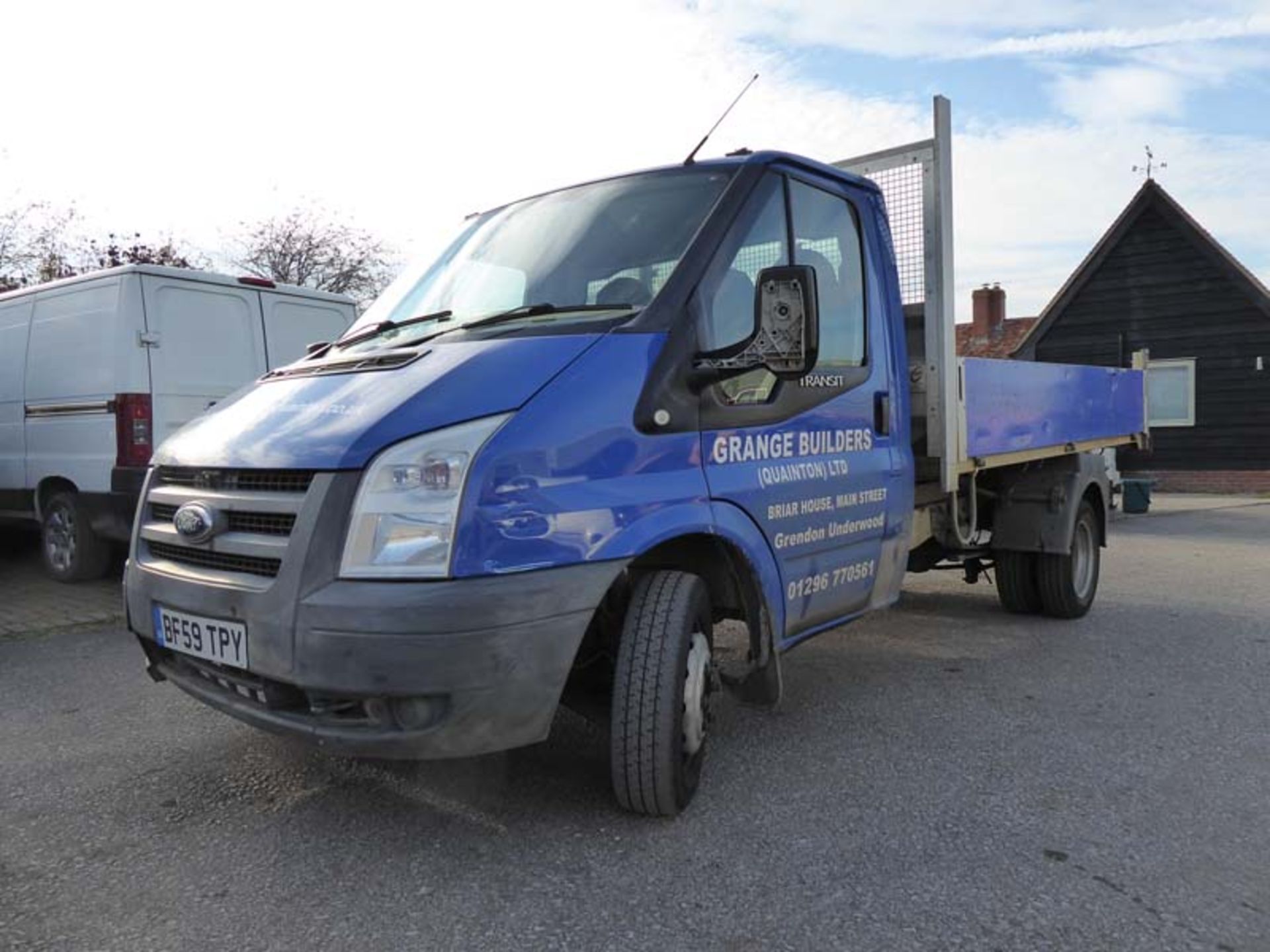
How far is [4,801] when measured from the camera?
3.36 metres

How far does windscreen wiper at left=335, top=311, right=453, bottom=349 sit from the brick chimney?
2631 cm

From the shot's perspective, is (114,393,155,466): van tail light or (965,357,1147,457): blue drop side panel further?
(114,393,155,466): van tail light

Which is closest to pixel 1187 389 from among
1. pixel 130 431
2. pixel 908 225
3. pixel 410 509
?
pixel 908 225

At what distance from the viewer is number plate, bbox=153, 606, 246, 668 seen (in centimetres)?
282

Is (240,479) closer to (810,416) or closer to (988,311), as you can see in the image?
(810,416)

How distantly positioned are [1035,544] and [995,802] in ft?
10.2

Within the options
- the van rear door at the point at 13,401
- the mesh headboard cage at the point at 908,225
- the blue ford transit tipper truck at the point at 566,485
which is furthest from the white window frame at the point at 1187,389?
the van rear door at the point at 13,401

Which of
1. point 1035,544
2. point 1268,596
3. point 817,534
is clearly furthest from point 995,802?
point 1268,596

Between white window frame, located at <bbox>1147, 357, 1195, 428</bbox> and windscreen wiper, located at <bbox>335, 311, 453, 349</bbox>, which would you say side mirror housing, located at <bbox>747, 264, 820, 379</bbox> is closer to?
windscreen wiper, located at <bbox>335, 311, 453, 349</bbox>

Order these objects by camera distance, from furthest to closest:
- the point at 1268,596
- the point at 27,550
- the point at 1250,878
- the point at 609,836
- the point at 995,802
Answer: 1. the point at 27,550
2. the point at 1268,596
3. the point at 995,802
4. the point at 609,836
5. the point at 1250,878

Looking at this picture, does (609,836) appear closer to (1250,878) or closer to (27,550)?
(1250,878)

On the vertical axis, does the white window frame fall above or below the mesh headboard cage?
below

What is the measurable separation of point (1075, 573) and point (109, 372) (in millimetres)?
6827

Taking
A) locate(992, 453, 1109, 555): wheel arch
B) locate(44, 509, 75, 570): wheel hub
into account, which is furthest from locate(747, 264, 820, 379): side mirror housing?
locate(44, 509, 75, 570): wheel hub
